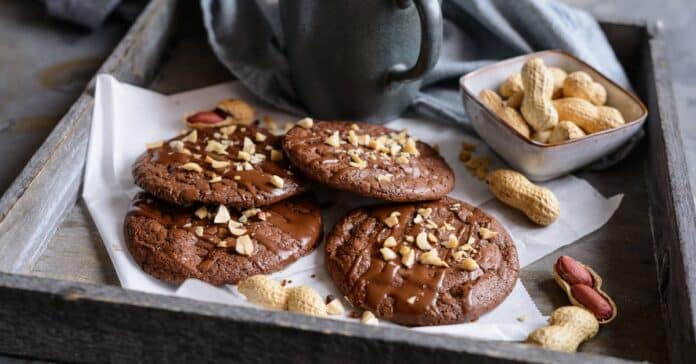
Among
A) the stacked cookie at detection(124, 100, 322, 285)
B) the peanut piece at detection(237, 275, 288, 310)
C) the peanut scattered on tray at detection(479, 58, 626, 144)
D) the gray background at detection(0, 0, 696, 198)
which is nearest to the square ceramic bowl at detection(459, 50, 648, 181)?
the peanut scattered on tray at detection(479, 58, 626, 144)

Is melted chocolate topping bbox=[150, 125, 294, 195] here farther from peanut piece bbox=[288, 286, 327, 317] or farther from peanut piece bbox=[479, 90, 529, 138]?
peanut piece bbox=[479, 90, 529, 138]

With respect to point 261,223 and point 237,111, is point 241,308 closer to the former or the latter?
point 261,223

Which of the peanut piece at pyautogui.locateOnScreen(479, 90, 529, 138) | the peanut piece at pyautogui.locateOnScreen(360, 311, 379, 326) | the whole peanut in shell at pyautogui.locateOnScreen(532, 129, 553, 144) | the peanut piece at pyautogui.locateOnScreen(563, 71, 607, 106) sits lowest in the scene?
the peanut piece at pyautogui.locateOnScreen(360, 311, 379, 326)

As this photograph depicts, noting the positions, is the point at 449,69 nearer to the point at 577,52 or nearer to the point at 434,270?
the point at 577,52

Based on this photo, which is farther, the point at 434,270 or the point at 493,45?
the point at 493,45

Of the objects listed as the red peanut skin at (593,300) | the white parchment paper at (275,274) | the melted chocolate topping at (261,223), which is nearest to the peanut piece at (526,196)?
the white parchment paper at (275,274)

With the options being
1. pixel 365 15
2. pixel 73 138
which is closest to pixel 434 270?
pixel 365 15
